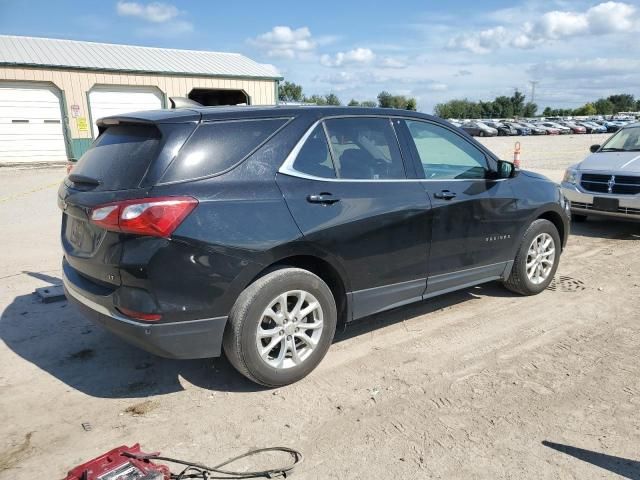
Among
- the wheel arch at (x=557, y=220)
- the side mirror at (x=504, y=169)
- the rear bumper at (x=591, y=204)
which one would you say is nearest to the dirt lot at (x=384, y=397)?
the wheel arch at (x=557, y=220)

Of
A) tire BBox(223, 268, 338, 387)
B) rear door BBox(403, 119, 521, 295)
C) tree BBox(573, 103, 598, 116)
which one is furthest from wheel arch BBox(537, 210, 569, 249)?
tree BBox(573, 103, 598, 116)

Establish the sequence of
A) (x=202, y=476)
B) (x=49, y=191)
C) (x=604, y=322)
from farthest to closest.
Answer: (x=49, y=191) < (x=604, y=322) < (x=202, y=476)

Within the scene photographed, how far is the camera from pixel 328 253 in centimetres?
351

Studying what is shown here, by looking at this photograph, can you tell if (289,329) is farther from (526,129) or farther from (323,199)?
(526,129)

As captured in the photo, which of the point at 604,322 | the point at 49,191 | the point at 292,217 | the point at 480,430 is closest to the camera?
the point at 480,430

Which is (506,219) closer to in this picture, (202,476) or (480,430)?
(480,430)

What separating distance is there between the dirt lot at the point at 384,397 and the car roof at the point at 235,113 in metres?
1.77

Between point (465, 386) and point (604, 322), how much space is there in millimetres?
1860

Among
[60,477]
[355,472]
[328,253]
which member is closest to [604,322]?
[328,253]

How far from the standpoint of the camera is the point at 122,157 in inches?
129

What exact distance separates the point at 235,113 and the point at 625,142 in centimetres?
794

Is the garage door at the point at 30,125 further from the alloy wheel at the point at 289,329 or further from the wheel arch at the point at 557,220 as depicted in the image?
the alloy wheel at the point at 289,329

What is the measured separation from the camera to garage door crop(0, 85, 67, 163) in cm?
A: 1986

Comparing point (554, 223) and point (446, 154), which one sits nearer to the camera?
point (446, 154)
